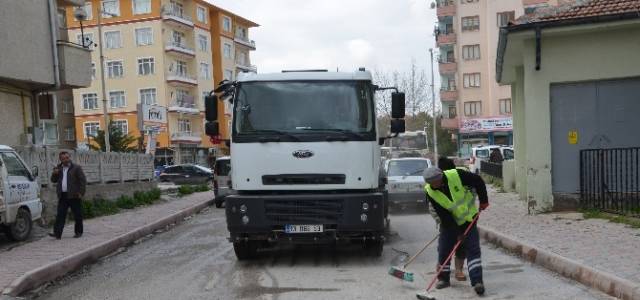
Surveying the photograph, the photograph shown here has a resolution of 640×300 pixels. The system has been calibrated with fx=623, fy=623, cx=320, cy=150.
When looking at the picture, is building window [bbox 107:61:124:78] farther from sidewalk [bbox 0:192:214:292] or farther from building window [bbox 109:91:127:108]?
sidewalk [bbox 0:192:214:292]

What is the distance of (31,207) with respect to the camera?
40.3 ft

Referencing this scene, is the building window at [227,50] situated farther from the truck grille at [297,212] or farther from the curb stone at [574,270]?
the truck grille at [297,212]

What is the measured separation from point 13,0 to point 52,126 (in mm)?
25777

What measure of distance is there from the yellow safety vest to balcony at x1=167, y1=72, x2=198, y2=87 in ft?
180

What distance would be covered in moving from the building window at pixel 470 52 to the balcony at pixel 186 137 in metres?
27.7

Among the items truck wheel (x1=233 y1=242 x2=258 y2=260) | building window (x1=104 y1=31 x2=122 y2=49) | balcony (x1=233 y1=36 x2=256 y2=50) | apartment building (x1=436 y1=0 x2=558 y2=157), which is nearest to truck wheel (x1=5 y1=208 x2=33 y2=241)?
truck wheel (x1=233 y1=242 x2=258 y2=260)

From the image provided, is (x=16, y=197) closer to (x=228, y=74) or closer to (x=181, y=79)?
(x=181, y=79)

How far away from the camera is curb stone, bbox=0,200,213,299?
7861 mm

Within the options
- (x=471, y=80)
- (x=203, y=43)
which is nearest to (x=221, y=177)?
(x=471, y=80)

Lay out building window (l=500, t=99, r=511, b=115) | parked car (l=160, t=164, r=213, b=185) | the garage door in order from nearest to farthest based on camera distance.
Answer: the garage door → parked car (l=160, t=164, r=213, b=185) → building window (l=500, t=99, r=511, b=115)

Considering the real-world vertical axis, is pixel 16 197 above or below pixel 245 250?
above

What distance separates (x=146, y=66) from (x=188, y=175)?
22.2 m

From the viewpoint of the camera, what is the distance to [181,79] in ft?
198

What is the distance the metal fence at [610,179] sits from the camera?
40.0ft
